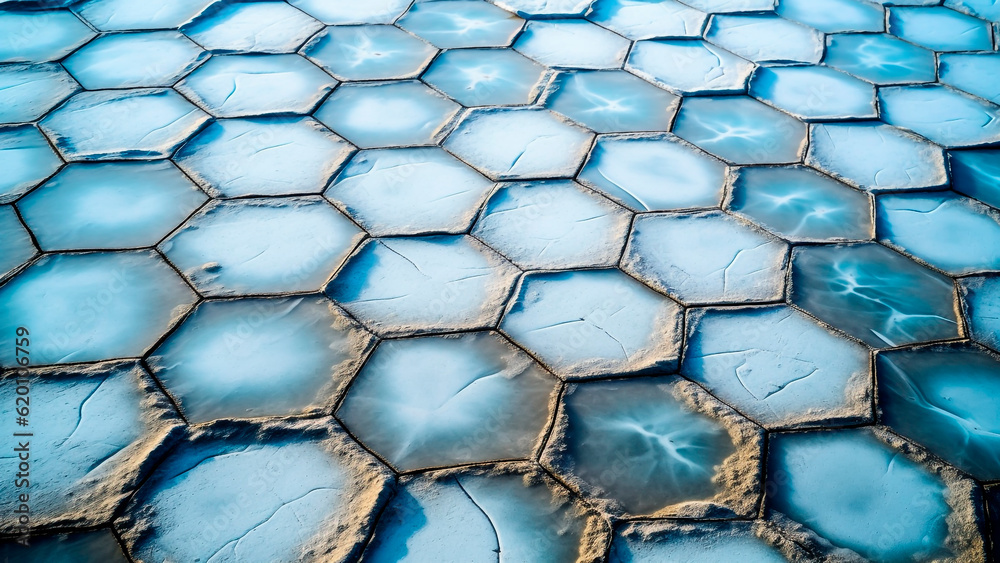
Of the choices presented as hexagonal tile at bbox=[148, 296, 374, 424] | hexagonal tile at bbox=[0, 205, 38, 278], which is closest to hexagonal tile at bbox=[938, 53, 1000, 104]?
hexagonal tile at bbox=[148, 296, 374, 424]

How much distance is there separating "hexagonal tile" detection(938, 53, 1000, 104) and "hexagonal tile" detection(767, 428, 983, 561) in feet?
5.80

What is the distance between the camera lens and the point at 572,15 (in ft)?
9.57

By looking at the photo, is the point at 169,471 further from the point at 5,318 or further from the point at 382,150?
the point at 382,150

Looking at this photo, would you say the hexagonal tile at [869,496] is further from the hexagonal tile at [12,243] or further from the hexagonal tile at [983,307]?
the hexagonal tile at [12,243]

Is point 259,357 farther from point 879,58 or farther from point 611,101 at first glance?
point 879,58

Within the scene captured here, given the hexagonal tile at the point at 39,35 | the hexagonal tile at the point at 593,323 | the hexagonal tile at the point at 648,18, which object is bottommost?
the hexagonal tile at the point at 593,323

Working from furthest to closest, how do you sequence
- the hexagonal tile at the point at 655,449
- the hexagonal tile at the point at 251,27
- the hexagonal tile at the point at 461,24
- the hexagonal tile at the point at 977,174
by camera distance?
the hexagonal tile at the point at 461,24, the hexagonal tile at the point at 251,27, the hexagonal tile at the point at 977,174, the hexagonal tile at the point at 655,449

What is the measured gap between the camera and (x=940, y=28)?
9.77 ft

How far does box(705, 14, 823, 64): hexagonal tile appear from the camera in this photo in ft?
8.96

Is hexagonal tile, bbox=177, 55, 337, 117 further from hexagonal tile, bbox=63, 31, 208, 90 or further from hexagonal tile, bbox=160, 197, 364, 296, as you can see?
hexagonal tile, bbox=160, 197, 364, 296

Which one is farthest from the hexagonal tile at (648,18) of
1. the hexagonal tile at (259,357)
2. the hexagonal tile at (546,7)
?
the hexagonal tile at (259,357)

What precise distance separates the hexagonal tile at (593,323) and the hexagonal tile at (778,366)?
68 millimetres

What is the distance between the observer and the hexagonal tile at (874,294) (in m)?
1.68

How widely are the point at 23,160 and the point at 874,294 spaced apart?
89.4 inches
